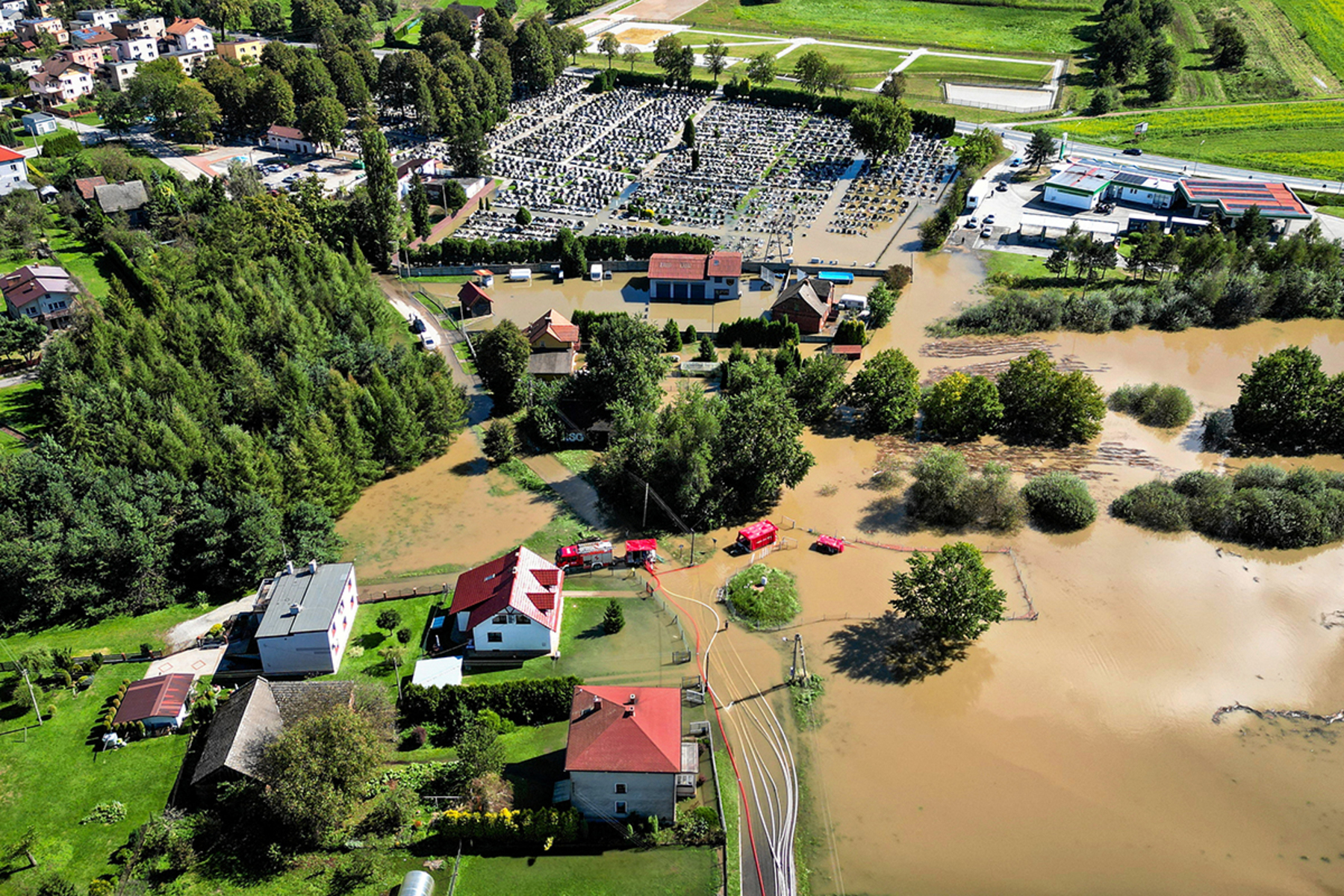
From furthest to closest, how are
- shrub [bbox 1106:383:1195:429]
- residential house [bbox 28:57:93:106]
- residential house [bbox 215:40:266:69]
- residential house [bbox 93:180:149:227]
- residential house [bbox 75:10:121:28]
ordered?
residential house [bbox 75:10:121:28], residential house [bbox 215:40:266:69], residential house [bbox 28:57:93:106], residential house [bbox 93:180:149:227], shrub [bbox 1106:383:1195:429]

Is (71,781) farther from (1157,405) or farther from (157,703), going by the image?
(1157,405)

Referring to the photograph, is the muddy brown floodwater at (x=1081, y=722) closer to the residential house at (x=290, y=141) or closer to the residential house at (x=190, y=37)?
the residential house at (x=290, y=141)

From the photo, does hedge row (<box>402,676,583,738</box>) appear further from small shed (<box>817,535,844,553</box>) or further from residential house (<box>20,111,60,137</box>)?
residential house (<box>20,111,60,137</box>)

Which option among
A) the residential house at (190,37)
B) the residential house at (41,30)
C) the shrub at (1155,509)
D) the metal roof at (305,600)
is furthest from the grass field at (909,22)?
the metal roof at (305,600)

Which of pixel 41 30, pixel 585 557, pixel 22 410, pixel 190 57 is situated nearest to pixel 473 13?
pixel 190 57

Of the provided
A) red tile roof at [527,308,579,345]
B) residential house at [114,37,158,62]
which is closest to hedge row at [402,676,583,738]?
red tile roof at [527,308,579,345]

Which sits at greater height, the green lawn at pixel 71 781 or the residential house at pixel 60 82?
the residential house at pixel 60 82
